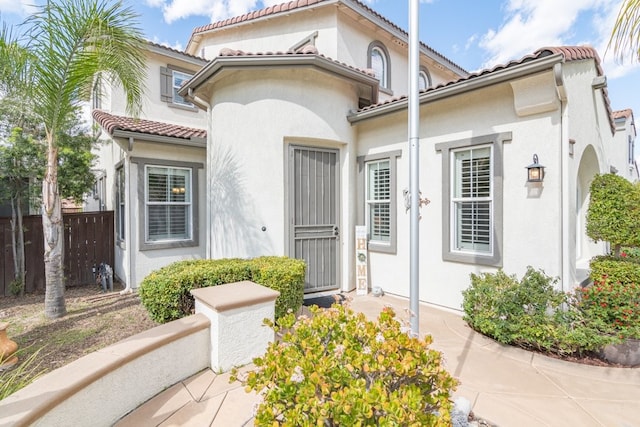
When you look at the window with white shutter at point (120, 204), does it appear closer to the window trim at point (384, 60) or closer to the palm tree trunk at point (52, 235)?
the palm tree trunk at point (52, 235)

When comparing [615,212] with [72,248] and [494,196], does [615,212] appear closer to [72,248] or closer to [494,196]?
[494,196]

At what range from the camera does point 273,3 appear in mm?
10500

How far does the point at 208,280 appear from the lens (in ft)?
15.6

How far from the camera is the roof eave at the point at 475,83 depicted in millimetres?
4535

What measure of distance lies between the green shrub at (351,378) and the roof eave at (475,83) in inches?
172

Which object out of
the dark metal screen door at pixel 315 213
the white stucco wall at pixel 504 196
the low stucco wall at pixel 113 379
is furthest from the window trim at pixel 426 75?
the low stucco wall at pixel 113 379

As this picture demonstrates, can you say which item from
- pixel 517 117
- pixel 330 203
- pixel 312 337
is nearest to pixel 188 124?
pixel 330 203

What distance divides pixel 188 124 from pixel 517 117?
1028cm

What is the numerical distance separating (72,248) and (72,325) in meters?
4.31

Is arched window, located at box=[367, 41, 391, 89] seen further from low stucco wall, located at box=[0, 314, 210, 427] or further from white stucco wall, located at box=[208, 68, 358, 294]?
low stucco wall, located at box=[0, 314, 210, 427]

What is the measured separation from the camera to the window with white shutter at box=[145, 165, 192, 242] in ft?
27.0

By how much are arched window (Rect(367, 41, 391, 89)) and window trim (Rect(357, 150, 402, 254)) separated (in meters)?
4.39

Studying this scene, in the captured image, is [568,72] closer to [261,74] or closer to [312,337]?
[261,74]

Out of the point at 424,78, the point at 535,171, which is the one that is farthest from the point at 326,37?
the point at 535,171
